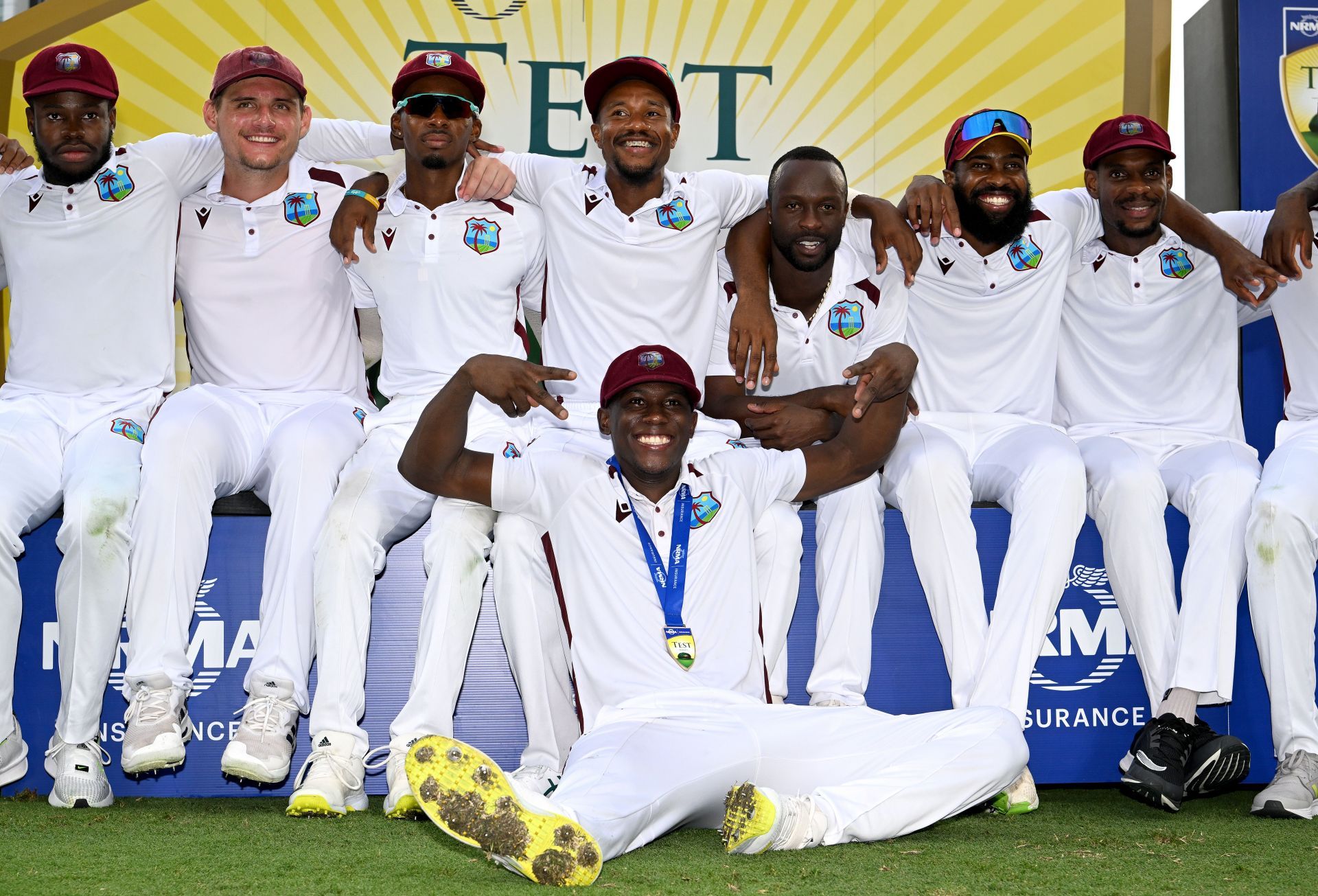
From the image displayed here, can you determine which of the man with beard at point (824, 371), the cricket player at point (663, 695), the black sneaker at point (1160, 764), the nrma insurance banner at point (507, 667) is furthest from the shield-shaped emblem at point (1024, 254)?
the black sneaker at point (1160, 764)

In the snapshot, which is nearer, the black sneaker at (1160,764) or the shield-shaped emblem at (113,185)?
the black sneaker at (1160,764)

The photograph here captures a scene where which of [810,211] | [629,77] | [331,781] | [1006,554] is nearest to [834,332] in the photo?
[810,211]

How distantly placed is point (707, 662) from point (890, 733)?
1.32 feet

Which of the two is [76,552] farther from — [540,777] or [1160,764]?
[1160,764]

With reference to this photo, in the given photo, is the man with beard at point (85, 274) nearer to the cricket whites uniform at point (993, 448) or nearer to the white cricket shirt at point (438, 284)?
the white cricket shirt at point (438, 284)

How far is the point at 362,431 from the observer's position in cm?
353

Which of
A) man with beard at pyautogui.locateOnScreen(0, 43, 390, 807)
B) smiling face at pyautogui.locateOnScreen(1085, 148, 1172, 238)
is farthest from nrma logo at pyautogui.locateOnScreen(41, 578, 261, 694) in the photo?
smiling face at pyautogui.locateOnScreen(1085, 148, 1172, 238)

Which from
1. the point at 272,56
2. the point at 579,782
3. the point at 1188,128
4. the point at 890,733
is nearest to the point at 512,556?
the point at 579,782

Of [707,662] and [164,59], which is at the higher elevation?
[164,59]

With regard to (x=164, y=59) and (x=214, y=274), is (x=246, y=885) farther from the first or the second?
(x=164, y=59)

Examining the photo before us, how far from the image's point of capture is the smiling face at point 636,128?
141 inches

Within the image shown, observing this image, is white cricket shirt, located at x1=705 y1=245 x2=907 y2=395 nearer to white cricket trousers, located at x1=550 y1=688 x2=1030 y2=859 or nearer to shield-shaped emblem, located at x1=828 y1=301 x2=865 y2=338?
shield-shaped emblem, located at x1=828 y1=301 x2=865 y2=338

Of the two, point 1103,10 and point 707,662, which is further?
point 1103,10

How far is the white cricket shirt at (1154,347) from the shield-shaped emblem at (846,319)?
707mm
